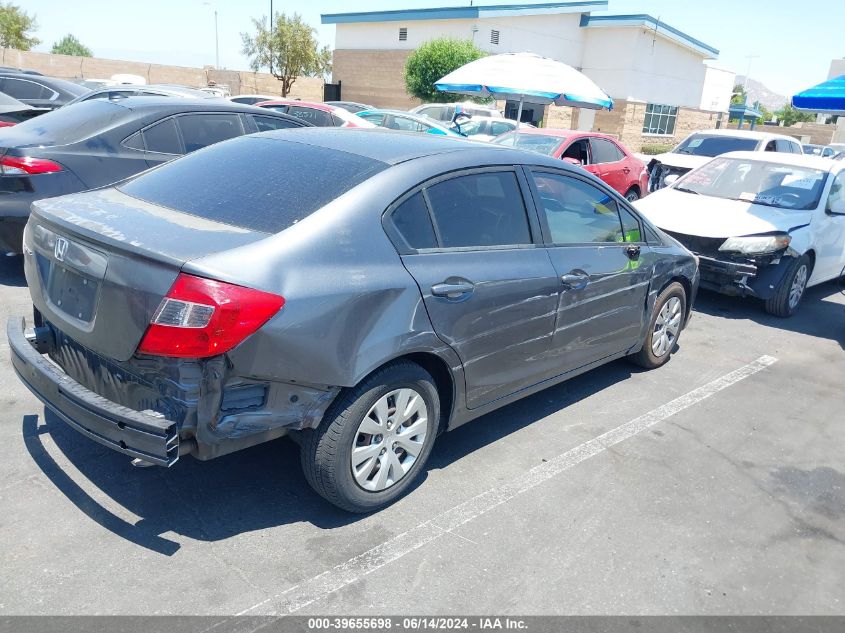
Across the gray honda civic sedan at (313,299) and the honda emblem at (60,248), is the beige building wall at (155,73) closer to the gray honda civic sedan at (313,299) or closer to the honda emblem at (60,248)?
the gray honda civic sedan at (313,299)

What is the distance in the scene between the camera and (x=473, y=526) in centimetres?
342

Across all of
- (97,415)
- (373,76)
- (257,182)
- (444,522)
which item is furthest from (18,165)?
(373,76)

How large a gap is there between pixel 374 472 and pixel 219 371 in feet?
3.23

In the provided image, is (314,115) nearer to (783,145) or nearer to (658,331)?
(658,331)

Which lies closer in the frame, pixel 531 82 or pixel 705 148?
pixel 531 82

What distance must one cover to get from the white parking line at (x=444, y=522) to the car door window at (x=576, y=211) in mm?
1243

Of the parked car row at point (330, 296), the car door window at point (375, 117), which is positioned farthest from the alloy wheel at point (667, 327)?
the car door window at point (375, 117)

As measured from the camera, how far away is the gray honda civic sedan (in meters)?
2.79

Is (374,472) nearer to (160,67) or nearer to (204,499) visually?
(204,499)

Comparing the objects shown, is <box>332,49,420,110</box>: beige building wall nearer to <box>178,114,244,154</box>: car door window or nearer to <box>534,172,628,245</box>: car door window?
<box>178,114,244,154</box>: car door window

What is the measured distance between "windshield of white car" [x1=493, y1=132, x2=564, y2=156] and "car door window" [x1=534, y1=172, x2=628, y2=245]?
6.20 meters

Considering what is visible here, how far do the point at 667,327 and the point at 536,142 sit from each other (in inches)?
244

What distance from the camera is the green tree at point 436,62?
3222 centimetres

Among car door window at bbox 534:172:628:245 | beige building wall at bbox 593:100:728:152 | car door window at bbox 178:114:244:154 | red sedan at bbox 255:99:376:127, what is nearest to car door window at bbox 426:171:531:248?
car door window at bbox 534:172:628:245
